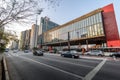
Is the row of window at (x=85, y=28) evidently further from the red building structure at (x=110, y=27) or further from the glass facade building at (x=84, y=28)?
the red building structure at (x=110, y=27)

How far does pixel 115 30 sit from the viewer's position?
125 feet

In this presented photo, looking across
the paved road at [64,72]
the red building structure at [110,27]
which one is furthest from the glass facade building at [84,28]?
the paved road at [64,72]

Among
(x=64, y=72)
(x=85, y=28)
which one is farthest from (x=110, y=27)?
(x=64, y=72)

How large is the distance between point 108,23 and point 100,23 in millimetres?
3320

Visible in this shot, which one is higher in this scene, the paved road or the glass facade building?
the glass facade building

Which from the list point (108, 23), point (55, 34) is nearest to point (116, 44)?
point (108, 23)

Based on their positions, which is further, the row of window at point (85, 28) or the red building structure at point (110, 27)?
the row of window at point (85, 28)

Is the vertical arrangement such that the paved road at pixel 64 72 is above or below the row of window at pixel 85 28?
below

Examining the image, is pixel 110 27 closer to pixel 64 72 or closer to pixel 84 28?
pixel 84 28

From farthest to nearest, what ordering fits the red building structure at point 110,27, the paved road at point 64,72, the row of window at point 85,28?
the row of window at point 85,28 < the red building structure at point 110,27 < the paved road at point 64,72

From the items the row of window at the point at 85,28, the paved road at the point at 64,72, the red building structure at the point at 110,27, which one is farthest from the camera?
the row of window at the point at 85,28

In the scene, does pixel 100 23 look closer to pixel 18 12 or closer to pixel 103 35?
pixel 103 35

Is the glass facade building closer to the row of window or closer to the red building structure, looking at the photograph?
the row of window

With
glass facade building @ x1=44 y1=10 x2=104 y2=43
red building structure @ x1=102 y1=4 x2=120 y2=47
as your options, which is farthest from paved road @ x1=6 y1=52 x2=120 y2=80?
glass facade building @ x1=44 y1=10 x2=104 y2=43
